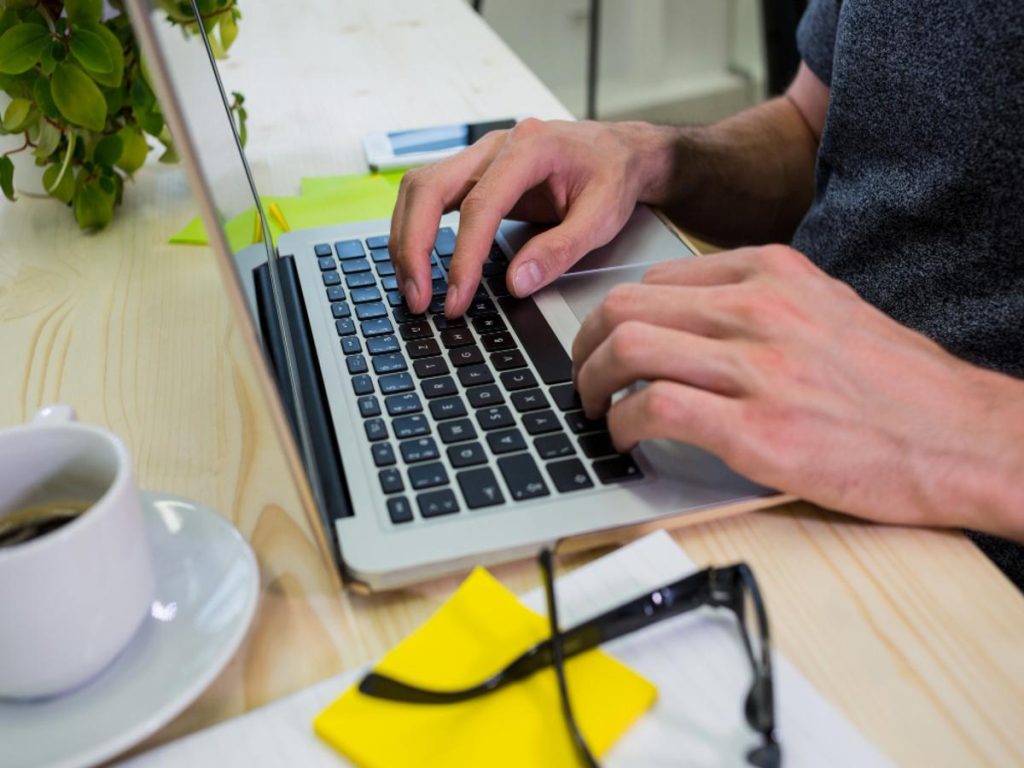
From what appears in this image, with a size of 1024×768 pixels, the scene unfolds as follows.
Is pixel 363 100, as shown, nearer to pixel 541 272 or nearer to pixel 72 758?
pixel 541 272

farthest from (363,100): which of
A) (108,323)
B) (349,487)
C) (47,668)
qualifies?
(47,668)

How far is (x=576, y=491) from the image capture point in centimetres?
46

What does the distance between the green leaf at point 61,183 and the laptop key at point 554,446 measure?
475 mm

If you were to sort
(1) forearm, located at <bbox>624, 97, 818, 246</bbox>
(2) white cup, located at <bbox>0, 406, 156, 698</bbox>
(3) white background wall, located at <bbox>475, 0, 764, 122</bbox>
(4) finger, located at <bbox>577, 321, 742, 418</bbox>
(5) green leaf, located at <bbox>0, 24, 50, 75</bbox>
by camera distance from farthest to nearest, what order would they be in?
(3) white background wall, located at <bbox>475, 0, 764, 122</bbox> < (1) forearm, located at <bbox>624, 97, 818, 246</bbox> < (5) green leaf, located at <bbox>0, 24, 50, 75</bbox> < (4) finger, located at <bbox>577, 321, 742, 418</bbox> < (2) white cup, located at <bbox>0, 406, 156, 698</bbox>

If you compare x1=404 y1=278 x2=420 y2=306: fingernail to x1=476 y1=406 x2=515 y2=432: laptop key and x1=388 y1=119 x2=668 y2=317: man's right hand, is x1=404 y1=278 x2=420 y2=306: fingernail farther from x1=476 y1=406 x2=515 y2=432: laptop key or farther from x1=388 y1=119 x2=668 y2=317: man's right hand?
x1=476 y1=406 x2=515 y2=432: laptop key

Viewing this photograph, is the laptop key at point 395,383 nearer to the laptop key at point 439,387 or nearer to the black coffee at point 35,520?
the laptop key at point 439,387

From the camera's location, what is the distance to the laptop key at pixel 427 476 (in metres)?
0.46

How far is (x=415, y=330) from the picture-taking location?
60 cm

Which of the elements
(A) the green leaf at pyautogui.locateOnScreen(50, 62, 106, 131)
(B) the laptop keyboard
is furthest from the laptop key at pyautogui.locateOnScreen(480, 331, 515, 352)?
(A) the green leaf at pyautogui.locateOnScreen(50, 62, 106, 131)

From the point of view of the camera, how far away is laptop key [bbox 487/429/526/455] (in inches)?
19.0

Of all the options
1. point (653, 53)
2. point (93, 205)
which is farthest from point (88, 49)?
point (653, 53)

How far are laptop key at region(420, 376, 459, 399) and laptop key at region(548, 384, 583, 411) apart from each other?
0.05 meters

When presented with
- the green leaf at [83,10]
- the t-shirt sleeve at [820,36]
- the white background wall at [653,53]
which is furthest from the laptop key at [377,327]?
the white background wall at [653,53]

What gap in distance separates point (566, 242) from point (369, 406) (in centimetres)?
19
